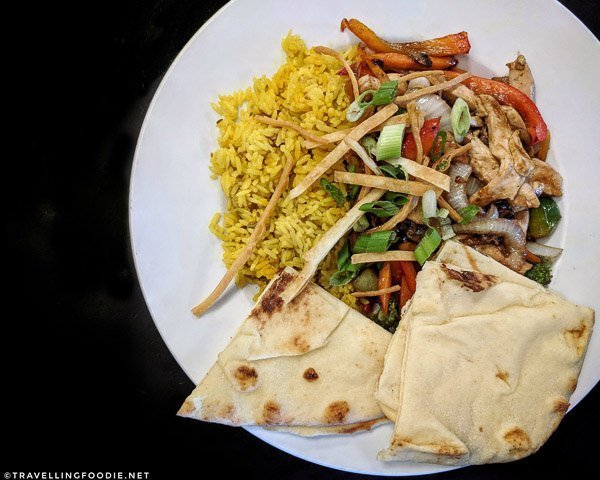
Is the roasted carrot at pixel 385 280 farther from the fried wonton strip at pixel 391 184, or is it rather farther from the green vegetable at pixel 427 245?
the fried wonton strip at pixel 391 184

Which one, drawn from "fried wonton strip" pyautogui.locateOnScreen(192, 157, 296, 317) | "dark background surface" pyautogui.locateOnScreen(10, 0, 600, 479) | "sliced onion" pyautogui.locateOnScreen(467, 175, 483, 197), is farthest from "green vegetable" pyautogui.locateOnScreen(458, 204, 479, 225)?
"dark background surface" pyautogui.locateOnScreen(10, 0, 600, 479)

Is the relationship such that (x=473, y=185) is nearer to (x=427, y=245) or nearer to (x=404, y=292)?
(x=427, y=245)

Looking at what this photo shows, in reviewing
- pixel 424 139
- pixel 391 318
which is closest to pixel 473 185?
pixel 424 139

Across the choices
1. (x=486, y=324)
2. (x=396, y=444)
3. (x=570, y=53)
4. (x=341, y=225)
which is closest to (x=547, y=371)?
A: (x=486, y=324)

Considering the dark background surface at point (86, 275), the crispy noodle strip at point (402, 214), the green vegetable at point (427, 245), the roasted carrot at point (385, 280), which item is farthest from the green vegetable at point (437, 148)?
the dark background surface at point (86, 275)

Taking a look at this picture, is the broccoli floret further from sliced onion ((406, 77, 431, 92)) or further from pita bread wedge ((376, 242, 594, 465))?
sliced onion ((406, 77, 431, 92))

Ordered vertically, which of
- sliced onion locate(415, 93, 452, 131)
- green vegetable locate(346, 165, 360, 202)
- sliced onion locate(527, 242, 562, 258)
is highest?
sliced onion locate(415, 93, 452, 131)
